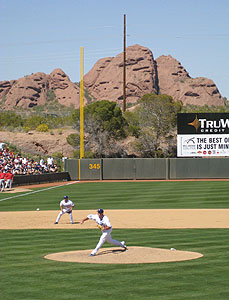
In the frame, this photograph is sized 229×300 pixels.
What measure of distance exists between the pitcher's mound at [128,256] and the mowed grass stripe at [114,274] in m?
0.47

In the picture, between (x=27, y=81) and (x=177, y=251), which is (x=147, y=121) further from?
(x=27, y=81)

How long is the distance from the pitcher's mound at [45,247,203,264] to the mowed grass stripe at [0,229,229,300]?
1.55 ft

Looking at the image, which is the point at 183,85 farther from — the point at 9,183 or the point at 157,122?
the point at 9,183

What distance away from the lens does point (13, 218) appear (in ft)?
88.1

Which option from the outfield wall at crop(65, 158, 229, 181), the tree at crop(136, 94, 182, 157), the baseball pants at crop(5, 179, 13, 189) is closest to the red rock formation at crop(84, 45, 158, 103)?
the tree at crop(136, 94, 182, 157)

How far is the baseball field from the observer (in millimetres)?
11562

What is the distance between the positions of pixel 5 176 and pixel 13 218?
48.4 ft

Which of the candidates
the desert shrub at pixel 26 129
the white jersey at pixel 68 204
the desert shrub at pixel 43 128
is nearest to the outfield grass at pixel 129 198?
the white jersey at pixel 68 204

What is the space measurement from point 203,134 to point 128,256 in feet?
125

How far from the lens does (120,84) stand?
168m

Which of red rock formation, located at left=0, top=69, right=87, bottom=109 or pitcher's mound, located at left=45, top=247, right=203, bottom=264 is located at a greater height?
red rock formation, located at left=0, top=69, right=87, bottom=109

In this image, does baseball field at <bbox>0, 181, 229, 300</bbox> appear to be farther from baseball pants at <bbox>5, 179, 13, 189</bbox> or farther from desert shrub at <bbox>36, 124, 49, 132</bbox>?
desert shrub at <bbox>36, 124, 49, 132</bbox>

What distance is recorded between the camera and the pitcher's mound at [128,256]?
14844mm

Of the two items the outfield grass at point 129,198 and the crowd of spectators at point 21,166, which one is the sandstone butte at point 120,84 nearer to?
the crowd of spectators at point 21,166
